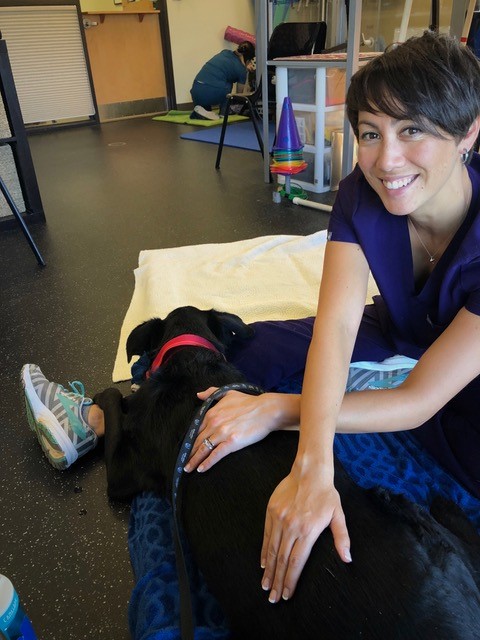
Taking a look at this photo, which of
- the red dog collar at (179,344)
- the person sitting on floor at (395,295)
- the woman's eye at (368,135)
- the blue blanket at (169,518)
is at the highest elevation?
the woman's eye at (368,135)

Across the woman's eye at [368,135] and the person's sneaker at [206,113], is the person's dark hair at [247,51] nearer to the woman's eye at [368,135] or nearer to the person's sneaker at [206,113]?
the person's sneaker at [206,113]

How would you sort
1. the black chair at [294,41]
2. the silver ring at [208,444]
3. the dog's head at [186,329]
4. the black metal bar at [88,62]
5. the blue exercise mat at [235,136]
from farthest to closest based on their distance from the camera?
the black metal bar at [88,62] < the blue exercise mat at [235,136] < the black chair at [294,41] < the dog's head at [186,329] < the silver ring at [208,444]

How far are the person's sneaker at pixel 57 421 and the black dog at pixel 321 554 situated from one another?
287mm

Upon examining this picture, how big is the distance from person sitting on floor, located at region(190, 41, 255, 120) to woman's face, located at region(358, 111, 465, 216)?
646 cm

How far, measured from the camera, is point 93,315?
7.38 feet

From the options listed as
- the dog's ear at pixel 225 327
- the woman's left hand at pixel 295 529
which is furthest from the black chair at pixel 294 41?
the woman's left hand at pixel 295 529

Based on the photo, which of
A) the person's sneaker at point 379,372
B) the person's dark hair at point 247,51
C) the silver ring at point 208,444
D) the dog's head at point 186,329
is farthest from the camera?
the person's dark hair at point 247,51

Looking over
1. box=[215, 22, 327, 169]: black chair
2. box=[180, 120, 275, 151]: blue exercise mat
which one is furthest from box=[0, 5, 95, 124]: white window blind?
box=[215, 22, 327, 169]: black chair

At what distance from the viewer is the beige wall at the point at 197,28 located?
7.65m

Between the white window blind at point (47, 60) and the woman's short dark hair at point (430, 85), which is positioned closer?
the woman's short dark hair at point (430, 85)

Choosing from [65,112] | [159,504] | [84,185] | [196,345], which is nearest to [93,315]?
[196,345]

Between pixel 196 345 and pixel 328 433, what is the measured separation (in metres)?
0.51

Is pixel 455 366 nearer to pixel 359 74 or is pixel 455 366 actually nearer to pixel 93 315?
pixel 359 74

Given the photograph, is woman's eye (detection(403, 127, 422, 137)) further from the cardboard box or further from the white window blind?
the white window blind
